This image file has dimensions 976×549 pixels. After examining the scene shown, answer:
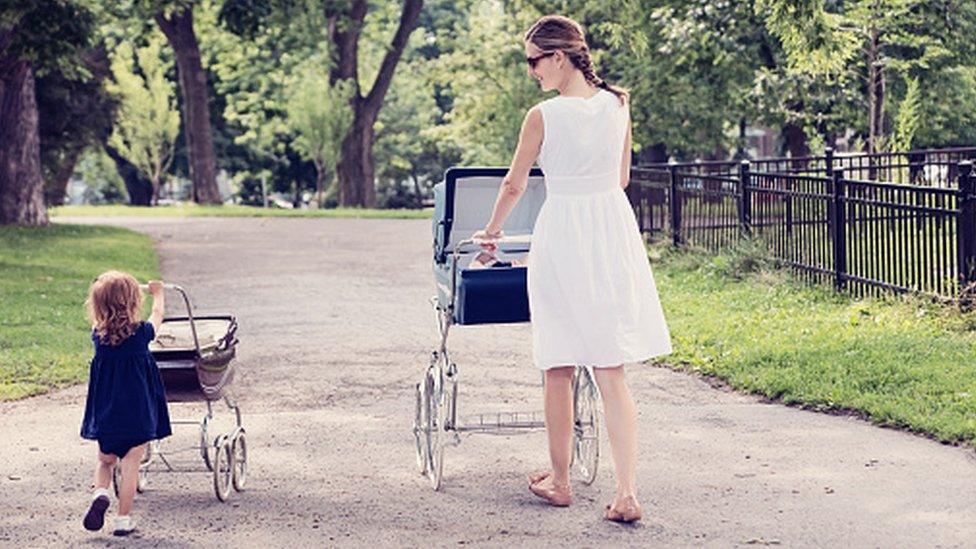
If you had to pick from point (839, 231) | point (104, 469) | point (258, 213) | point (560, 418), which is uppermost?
point (839, 231)

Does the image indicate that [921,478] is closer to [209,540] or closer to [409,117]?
[209,540]

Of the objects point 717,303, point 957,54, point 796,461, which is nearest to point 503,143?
point 957,54

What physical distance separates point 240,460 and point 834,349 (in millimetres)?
5219

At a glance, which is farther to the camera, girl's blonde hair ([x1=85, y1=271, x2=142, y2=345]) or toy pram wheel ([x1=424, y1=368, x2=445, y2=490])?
toy pram wheel ([x1=424, y1=368, x2=445, y2=490])

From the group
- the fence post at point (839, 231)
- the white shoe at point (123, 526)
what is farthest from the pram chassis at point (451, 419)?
the fence post at point (839, 231)

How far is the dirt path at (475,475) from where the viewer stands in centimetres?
680

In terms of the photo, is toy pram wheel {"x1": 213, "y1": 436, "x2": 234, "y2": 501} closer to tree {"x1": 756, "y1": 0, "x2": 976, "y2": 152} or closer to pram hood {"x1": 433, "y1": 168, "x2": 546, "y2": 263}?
pram hood {"x1": 433, "y1": 168, "x2": 546, "y2": 263}

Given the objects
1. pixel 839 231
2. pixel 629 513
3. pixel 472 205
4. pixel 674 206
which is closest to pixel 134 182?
pixel 674 206

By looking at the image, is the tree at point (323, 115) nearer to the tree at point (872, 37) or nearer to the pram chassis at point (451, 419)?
the tree at point (872, 37)

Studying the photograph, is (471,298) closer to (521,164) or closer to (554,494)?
(521,164)

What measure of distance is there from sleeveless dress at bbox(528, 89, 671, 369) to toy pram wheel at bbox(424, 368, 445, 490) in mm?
728

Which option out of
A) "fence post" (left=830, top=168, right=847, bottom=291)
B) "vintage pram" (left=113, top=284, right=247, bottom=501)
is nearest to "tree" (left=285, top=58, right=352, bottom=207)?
"fence post" (left=830, top=168, right=847, bottom=291)

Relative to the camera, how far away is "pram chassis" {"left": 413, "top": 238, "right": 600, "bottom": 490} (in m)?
7.66

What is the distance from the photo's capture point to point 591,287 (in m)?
6.97
